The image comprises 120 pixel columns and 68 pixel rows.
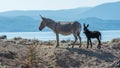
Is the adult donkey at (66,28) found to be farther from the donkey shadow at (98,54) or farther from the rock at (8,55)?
the rock at (8,55)

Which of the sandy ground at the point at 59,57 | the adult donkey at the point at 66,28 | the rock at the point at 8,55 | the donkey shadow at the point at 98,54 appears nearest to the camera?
the sandy ground at the point at 59,57

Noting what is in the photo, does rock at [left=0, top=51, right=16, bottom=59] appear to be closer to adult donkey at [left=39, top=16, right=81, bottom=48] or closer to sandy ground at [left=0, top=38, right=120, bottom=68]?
sandy ground at [left=0, top=38, right=120, bottom=68]

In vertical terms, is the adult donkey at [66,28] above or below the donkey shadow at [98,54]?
above

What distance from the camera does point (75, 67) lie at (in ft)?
75.6

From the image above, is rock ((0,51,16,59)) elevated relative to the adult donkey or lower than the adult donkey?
lower

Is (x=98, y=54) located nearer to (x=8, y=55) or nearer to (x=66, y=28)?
(x=66, y=28)

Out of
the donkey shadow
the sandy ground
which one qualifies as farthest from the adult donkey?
the donkey shadow

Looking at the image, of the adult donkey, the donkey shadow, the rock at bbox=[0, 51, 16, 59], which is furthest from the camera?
the adult donkey

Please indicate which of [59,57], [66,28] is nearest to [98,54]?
[66,28]

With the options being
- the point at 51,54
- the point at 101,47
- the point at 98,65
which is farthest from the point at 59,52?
the point at 101,47

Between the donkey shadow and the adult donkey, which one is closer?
the donkey shadow

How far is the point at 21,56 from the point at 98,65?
3.93 metres

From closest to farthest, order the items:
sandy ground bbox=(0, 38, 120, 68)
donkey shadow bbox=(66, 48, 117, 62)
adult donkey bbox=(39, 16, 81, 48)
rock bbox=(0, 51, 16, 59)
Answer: sandy ground bbox=(0, 38, 120, 68) → rock bbox=(0, 51, 16, 59) → donkey shadow bbox=(66, 48, 117, 62) → adult donkey bbox=(39, 16, 81, 48)

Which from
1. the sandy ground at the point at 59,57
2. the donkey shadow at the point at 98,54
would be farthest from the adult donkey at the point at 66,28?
the donkey shadow at the point at 98,54
